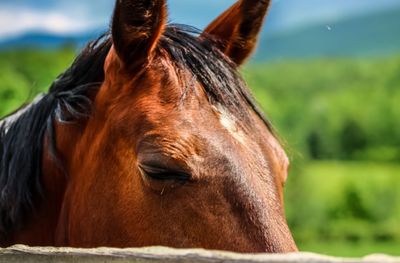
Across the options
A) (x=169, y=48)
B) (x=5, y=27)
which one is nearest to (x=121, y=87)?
(x=169, y=48)

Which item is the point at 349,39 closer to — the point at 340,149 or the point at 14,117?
the point at 340,149

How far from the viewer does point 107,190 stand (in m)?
2.35

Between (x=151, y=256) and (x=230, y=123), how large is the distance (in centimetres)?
86

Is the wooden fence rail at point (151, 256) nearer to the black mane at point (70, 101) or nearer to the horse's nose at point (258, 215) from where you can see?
the horse's nose at point (258, 215)

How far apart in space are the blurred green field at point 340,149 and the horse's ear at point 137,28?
95.0 feet

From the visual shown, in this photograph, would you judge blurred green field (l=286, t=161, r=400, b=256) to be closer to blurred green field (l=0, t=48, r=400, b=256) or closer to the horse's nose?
blurred green field (l=0, t=48, r=400, b=256)

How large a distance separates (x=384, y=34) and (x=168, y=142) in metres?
57.5

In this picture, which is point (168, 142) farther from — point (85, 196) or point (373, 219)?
point (373, 219)

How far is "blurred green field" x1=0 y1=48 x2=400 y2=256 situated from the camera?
35.7m

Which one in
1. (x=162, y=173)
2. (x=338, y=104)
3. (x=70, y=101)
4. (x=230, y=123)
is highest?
(x=70, y=101)

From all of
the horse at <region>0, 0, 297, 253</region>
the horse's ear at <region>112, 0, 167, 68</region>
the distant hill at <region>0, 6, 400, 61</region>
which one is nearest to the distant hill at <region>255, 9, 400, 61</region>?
the distant hill at <region>0, 6, 400, 61</region>

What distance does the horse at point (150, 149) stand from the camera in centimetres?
214

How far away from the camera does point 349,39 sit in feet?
187

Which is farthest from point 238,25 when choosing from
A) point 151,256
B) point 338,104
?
point 338,104
